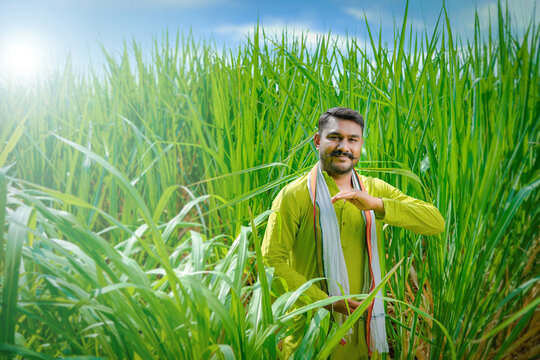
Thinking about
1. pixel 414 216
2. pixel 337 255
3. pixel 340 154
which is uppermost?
pixel 340 154

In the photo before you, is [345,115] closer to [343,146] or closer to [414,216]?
[343,146]

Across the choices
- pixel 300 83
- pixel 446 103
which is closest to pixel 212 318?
pixel 446 103

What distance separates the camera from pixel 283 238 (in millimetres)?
1143

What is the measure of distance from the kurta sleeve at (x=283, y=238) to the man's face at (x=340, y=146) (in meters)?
0.14

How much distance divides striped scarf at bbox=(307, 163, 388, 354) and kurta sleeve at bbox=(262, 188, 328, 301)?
5 centimetres

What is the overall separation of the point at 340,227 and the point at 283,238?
0.51 feet

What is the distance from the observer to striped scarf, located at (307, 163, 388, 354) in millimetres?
1079

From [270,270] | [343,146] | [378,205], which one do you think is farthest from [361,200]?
[270,270]

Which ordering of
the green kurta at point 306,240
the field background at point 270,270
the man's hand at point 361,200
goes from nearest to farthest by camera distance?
the field background at point 270,270 → the man's hand at point 361,200 → the green kurta at point 306,240

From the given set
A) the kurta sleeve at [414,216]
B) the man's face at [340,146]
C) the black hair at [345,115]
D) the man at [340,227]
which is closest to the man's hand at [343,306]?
the man at [340,227]

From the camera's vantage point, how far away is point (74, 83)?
2.63 m

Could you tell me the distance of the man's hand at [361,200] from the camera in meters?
1.00

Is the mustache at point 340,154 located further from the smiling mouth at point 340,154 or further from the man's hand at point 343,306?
the man's hand at point 343,306

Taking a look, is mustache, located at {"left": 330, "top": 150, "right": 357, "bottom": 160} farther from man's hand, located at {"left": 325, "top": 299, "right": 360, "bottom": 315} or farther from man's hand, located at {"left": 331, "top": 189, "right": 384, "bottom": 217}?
man's hand, located at {"left": 325, "top": 299, "right": 360, "bottom": 315}
